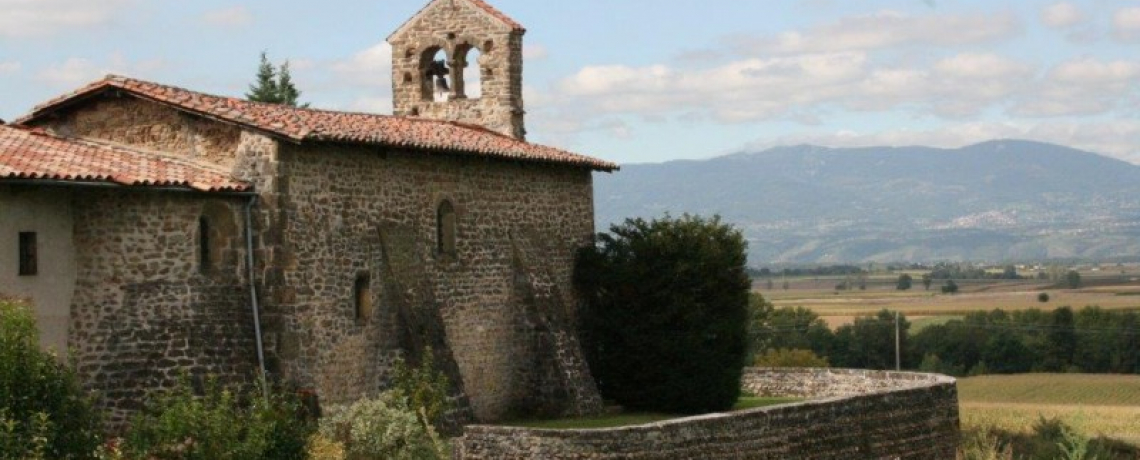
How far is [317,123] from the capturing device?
27.1m

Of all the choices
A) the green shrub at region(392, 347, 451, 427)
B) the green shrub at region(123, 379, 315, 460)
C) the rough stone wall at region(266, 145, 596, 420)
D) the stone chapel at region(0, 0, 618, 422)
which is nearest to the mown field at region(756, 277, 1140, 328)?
the rough stone wall at region(266, 145, 596, 420)

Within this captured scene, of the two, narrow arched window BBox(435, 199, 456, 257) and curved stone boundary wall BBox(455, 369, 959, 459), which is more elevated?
narrow arched window BBox(435, 199, 456, 257)

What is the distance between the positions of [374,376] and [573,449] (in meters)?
4.89

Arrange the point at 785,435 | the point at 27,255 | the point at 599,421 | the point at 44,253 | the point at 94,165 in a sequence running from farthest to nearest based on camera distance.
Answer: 1. the point at 599,421
2. the point at 785,435
3. the point at 94,165
4. the point at 44,253
5. the point at 27,255

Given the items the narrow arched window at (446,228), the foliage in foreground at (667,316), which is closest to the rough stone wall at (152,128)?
the narrow arched window at (446,228)

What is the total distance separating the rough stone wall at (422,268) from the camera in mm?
26031

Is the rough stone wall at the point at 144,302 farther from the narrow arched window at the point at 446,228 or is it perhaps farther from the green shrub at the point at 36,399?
the narrow arched window at the point at 446,228

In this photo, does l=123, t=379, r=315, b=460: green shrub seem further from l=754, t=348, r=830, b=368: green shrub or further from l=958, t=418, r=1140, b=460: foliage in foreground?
l=754, t=348, r=830, b=368: green shrub

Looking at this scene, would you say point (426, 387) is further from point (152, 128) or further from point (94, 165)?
point (94, 165)

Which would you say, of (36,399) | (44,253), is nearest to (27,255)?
(44,253)

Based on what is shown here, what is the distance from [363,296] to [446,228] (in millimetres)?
3036

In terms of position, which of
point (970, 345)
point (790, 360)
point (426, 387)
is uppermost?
point (426, 387)

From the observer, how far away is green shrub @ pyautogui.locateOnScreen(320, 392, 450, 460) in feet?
78.4

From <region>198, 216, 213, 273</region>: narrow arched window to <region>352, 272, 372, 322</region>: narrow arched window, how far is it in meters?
2.99
